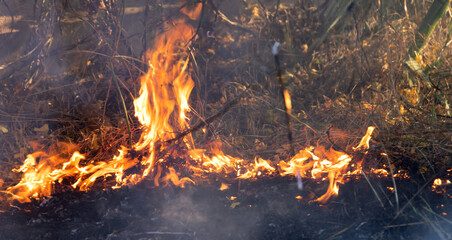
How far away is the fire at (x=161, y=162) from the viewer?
9.28ft

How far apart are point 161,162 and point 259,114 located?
1309mm

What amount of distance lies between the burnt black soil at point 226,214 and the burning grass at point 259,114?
0.04 metres

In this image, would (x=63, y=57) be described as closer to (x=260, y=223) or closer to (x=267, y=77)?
(x=267, y=77)

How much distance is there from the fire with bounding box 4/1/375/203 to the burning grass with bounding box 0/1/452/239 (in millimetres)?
12

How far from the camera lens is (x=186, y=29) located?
158 inches

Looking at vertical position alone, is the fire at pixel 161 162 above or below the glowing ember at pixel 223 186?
above

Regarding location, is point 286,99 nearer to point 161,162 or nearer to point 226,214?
point 161,162

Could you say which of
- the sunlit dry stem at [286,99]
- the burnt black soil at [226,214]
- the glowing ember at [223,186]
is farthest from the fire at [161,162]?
the sunlit dry stem at [286,99]

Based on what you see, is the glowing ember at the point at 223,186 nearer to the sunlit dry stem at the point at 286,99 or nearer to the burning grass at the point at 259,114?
the burning grass at the point at 259,114

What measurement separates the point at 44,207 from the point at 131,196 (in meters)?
0.67

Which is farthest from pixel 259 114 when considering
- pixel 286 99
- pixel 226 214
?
pixel 226 214

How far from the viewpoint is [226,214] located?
8.22ft

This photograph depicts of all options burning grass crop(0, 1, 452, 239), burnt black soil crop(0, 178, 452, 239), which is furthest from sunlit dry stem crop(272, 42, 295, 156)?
burnt black soil crop(0, 178, 452, 239)

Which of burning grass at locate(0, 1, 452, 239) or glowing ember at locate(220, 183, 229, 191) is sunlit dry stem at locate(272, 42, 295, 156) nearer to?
burning grass at locate(0, 1, 452, 239)
